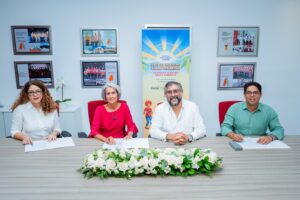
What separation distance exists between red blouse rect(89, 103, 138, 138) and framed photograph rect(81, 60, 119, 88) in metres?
1.32

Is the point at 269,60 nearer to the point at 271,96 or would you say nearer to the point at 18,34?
the point at 271,96

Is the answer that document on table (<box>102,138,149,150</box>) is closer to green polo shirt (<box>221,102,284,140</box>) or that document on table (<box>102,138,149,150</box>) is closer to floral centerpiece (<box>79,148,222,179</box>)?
floral centerpiece (<box>79,148,222,179</box>)

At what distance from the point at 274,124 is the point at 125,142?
1499 mm

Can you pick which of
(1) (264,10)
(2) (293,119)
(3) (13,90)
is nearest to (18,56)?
(3) (13,90)

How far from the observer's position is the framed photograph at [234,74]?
3.91 m

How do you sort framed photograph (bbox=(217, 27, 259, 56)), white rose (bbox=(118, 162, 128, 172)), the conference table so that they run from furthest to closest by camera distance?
framed photograph (bbox=(217, 27, 259, 56)) < white rose (bbox=(118, 162, 128, 172)) < the conference table

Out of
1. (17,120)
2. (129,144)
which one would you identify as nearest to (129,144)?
(129,144)

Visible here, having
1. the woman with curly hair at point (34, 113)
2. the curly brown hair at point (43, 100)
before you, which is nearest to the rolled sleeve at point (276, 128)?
the woman with curly hair at point (34, 113)

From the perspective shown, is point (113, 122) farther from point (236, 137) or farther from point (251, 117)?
point (251, 117)

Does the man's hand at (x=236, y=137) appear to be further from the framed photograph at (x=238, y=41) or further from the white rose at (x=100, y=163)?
the framed photograph at (x=238, y=41)

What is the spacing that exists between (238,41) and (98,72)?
2401 millimetres

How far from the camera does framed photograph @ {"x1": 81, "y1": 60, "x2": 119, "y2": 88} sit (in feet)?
12.5

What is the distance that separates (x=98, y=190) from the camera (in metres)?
1.29

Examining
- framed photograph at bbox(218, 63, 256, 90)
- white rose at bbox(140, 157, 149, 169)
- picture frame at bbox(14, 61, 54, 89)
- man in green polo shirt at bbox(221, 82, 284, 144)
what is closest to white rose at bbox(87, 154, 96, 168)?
white rose at bbox(140, 157, 149, 169)
